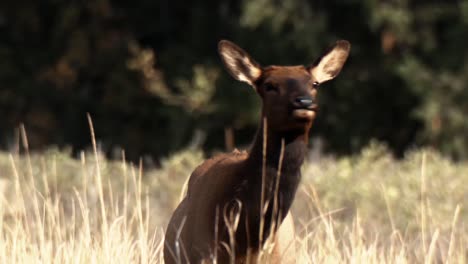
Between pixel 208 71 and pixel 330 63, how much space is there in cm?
1980

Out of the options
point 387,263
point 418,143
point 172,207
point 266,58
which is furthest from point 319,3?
point 387,263

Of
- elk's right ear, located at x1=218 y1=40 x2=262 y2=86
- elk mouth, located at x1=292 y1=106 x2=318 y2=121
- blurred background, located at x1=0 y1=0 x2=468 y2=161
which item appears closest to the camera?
elk mouth, located at x1=292 y1=106 x2=318 y2=121

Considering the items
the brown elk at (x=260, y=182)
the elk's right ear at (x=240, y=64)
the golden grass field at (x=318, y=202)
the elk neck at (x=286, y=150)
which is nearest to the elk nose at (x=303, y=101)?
the brown elk at (x=260, y=182)

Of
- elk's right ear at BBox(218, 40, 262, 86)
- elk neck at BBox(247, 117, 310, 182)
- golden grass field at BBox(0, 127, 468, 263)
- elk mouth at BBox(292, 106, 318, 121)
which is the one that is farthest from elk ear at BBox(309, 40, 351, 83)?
golden grass field at BBox(0, 127, 468, 263)

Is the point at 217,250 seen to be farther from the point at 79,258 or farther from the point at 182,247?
the point at 79,258

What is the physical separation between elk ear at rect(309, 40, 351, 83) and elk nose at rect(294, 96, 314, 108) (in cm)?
58

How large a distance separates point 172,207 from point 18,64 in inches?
696

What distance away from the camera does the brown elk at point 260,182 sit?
6840mm

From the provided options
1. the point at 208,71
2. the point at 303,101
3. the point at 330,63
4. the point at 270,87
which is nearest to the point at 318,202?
the point at 330,63

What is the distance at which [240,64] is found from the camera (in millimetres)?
7273

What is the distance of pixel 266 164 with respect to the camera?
7.02 meters

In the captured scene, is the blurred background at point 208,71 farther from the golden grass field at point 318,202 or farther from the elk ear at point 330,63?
the elk ear at point 330,63

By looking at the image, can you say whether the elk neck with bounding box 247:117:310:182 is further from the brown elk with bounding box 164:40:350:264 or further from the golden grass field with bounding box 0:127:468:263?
the golden grass field with bounding box 0:127:468:263

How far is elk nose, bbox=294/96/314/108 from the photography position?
667 centimetres
